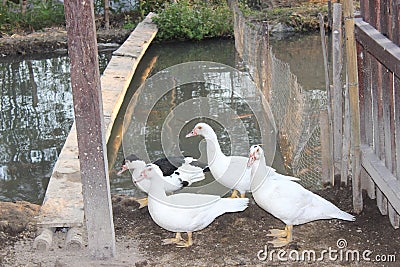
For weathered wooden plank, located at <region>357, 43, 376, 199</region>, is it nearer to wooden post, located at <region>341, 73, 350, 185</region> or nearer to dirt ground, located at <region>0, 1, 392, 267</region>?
→ wooden post, located at <region>341, 73, 350, 185</region>

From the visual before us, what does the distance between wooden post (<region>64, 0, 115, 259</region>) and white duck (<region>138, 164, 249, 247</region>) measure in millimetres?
354

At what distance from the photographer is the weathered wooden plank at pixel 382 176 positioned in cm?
417

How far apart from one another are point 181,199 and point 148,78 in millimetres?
6241

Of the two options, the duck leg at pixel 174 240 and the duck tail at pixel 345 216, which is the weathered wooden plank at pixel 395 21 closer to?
the duck tail at pixel 345 216

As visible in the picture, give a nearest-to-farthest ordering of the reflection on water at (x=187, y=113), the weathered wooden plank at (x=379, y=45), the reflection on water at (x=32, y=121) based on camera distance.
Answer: the weathered wooden plank at (x=379, y=45) → the reflection on water at (x=32, y=121) → the reflection on water at (x=187, y=113)

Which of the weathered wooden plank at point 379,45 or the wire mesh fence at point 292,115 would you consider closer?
the weathered wooden plank at point 379,45

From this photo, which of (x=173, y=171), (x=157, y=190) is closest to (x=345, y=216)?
(x=157, y=190)

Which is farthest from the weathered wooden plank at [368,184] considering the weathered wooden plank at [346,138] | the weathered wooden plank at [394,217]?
the weathered wooden plank at [394,217]

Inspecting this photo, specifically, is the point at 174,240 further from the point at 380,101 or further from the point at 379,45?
the point at 379,45

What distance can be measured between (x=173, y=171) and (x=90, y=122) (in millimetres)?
1477

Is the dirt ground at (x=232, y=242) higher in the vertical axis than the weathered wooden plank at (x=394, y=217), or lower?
lower

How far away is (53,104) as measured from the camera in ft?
30.2

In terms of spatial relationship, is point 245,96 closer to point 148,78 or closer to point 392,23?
point 148,78

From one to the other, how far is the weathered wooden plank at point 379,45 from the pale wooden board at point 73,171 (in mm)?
2270
